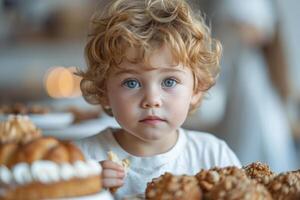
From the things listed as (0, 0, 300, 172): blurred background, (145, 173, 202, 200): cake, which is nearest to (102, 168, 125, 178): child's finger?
(145, 173, 202, 200): cake

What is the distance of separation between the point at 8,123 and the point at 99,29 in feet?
1.18

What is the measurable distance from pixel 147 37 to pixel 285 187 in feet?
1.22

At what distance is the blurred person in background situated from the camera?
11.6 feet

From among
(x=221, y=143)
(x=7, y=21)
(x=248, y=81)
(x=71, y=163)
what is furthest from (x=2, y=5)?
(x=71, y=163)

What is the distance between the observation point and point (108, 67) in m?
1.21

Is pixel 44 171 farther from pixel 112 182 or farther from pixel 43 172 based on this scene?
pixel 112 182

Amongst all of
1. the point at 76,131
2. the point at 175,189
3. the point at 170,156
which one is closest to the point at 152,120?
the point at 170,156

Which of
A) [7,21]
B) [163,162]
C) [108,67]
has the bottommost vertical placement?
[163,162]

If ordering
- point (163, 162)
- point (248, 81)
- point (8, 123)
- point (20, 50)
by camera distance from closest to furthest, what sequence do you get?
point (8, 123) < point (163, 162) < point (248, 81) < point (20, 50)

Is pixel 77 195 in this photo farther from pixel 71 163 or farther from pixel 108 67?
pixel 108 67

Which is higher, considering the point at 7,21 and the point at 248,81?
the point at 7,21

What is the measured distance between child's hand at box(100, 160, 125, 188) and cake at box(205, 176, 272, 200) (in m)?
0.16

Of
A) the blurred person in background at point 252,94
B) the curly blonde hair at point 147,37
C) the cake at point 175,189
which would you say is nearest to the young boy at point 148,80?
the curly blonde hair at point 147,37

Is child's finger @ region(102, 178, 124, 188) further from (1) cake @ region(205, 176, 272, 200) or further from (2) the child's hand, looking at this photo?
(1) cake @ region(205, 176, 272, 200)
